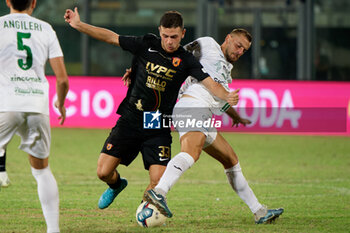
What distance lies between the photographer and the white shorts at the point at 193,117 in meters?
6.17

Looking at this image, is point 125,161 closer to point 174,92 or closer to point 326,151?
point 174,92

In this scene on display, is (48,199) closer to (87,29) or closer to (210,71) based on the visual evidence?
(87,29)

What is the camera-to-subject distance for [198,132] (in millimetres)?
6129

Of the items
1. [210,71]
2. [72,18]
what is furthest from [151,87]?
[72,18]

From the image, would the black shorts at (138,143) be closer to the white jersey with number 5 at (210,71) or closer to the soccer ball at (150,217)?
the white jersey with number 5 at (210,71)

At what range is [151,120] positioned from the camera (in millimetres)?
6371

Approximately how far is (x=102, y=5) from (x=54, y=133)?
246 inches

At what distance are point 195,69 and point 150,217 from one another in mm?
1424

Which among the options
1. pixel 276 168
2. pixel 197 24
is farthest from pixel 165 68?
pixel 197 24

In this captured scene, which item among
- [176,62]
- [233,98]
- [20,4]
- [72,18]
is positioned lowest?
[233,98]

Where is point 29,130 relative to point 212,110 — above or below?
above

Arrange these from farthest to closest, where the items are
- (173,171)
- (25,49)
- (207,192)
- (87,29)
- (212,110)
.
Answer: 1. (207,192)
2. (212,110)
3. (87,29)
4. (173,171)
5. (25,49)

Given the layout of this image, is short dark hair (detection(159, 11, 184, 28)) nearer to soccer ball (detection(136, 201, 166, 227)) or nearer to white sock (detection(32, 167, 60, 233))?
soccer ball (detection(136, 201, 166, 227))

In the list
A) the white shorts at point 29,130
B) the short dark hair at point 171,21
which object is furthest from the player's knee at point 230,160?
the white shorts at point 29,130
